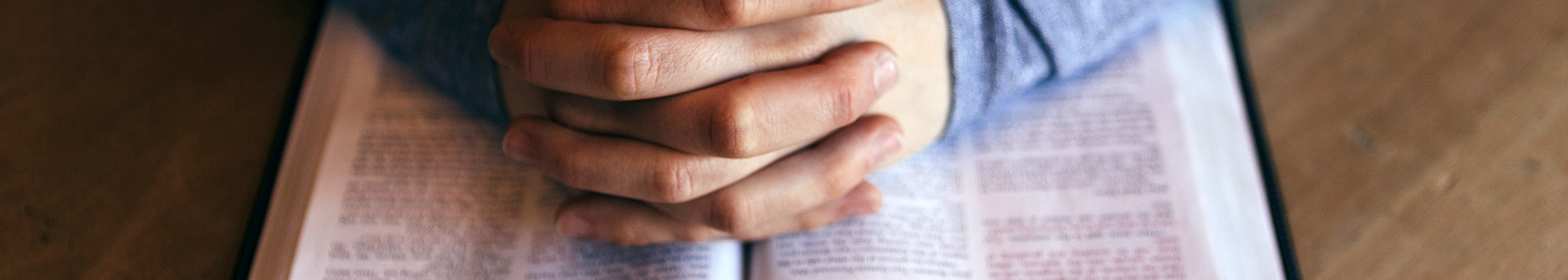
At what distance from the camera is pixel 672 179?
59cm

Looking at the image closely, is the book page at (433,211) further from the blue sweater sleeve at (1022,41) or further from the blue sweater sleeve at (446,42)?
the blue sweater sleeve at (1022,41)

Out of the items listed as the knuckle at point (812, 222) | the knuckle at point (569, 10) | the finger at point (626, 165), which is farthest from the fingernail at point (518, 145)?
the knuckle at point (812, 222)

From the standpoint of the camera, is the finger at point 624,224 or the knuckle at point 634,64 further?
the finger at point 624,224

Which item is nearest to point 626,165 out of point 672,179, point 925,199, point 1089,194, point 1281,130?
point 672,179

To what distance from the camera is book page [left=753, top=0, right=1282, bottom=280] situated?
663 millimetres

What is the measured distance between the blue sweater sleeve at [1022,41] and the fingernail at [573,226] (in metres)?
0.31

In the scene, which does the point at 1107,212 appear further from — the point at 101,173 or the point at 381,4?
the point at 101,173

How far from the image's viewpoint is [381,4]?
798 mm

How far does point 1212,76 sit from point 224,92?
0.90 m

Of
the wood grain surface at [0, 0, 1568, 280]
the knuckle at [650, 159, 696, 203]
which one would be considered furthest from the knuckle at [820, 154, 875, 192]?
the wood grain surface at [0, 0, 1568, 280]

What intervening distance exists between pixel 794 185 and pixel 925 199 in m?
0.14

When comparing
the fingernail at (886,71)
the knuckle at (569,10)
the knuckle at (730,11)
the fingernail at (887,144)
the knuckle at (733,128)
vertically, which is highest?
the knuckle at (569,10)

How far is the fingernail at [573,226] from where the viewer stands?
2.18 feet

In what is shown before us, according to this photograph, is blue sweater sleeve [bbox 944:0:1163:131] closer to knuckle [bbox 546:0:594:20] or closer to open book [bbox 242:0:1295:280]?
open book [bbox 242:0:1295:280]
